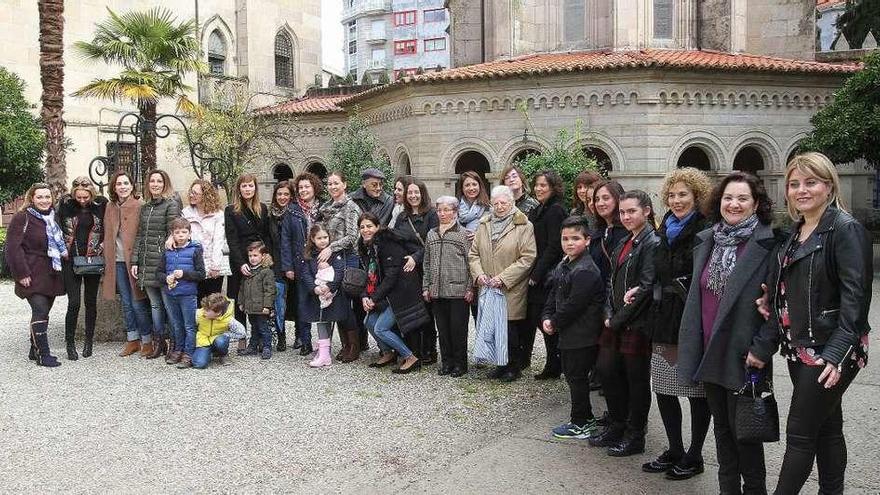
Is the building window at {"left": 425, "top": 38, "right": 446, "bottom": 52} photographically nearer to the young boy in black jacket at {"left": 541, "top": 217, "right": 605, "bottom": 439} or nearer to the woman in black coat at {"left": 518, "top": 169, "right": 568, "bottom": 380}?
the woman in black coat at {"left": 518, "top": 169, "right": 568, "bottom": 380}

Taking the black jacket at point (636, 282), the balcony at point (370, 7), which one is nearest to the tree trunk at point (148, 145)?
the black jacket at point (636, 282)

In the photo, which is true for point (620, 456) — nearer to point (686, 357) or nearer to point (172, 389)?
point (686, 357)

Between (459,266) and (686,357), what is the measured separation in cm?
A: 322

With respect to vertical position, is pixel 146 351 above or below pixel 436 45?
below

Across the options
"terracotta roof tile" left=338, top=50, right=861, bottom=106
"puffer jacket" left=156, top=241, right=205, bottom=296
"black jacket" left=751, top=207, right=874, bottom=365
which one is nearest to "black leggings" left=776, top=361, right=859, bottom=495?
"black jacket" left=751, top=207, right=874, bottom=365

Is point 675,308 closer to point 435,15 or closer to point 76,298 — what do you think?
point 76,298

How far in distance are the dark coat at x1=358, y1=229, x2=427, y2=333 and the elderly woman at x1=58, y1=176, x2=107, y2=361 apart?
3.07 meters

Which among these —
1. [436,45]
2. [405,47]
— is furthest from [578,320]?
[405,47]

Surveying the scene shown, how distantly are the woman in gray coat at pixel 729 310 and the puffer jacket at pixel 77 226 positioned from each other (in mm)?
6298

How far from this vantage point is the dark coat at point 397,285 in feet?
24.0

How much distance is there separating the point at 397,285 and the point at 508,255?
3.73 ft

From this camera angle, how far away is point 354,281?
291 inches

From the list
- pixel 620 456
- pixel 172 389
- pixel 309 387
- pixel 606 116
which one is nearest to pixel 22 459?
pixel 172 389

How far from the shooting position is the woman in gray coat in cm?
388
